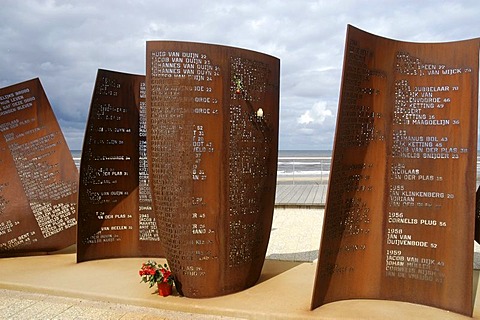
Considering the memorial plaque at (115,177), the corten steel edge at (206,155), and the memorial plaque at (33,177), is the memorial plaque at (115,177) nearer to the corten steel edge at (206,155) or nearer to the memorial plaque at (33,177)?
the memorial plaque at (33,177)

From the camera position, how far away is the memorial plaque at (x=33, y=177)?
549 centimetres

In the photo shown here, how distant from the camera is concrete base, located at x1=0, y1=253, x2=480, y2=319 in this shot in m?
3.64

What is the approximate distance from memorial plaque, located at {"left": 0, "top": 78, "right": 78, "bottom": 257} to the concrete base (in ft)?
1.10

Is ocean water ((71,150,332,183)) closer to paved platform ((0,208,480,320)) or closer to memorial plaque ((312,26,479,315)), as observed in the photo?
paved platform ((0,208,480,320))

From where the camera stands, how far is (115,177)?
543 centimetres

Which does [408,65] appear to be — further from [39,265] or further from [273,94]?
[39,265]

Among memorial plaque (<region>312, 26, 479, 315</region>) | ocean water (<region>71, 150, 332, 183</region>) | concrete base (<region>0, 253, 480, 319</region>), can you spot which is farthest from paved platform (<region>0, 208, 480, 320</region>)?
ocean water (<region>71, 150, 332, 183</region>)

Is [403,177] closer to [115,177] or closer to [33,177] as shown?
[115,177]

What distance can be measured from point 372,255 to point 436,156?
111cm

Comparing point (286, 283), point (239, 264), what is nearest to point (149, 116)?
point (239, 264)

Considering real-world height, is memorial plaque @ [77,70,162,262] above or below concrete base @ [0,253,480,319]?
above

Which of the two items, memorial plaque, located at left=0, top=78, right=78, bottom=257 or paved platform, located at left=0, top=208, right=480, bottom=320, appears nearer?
paved platform, located at left=0, top=208, right=480, bottom=320

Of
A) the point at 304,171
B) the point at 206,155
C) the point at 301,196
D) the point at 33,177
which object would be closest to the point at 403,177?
the point at 206,155

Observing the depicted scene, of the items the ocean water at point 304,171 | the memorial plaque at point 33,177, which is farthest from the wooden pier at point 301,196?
the memorial plaque at point 33,177
